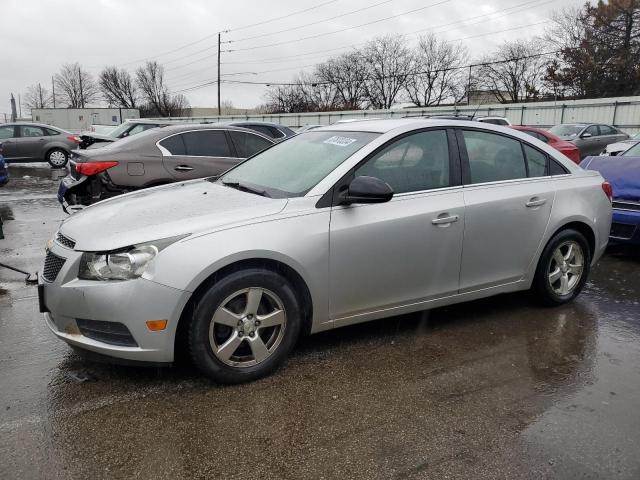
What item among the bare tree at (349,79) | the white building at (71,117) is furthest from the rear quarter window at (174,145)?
the bare tree at (349,79)

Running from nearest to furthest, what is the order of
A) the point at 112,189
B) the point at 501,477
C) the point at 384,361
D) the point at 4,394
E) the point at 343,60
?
the point at 501,477, the point at 4,394, the point at 384,361, the point at 112,189, the point at 343,60

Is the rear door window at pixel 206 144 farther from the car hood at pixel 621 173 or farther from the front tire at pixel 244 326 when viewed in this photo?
the car hood at pixel 621 173

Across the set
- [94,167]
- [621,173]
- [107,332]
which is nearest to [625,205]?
[621,173]

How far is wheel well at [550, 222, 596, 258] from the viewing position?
4681 mm

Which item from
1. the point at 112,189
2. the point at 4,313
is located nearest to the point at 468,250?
the point at 4,313

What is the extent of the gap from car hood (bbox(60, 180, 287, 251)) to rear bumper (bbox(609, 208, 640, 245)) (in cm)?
473

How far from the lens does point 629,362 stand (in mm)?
3779

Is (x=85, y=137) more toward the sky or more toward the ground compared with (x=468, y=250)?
more toward the sky

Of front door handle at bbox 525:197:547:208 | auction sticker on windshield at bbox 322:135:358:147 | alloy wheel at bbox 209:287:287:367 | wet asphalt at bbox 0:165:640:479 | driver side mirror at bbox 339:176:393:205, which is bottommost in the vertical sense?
wet asphalt at bbox 0:165:640:479

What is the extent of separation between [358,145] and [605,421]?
229 cm

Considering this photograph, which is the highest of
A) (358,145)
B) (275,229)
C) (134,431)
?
(358,145)

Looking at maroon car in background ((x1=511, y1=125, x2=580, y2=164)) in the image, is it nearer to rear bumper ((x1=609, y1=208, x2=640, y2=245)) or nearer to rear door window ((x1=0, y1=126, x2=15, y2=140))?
rear bumper ((x1=609, y1=208, x2=640, y2=245))

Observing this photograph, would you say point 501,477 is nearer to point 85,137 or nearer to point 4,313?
point 4,313

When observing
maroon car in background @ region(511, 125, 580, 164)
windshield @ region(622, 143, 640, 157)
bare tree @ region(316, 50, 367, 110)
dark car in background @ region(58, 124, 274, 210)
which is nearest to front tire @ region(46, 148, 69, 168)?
dark car in background @ region(58, 124, 274, 210)
